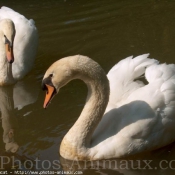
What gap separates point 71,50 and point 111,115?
398cm

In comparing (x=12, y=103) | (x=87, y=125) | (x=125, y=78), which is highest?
(x=125, y=78)

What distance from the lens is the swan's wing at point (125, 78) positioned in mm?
7154

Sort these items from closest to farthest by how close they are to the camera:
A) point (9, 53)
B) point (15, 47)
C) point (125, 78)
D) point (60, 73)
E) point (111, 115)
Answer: point (60, 73)
point (111, 115)
point (125, 78)
point (9, 53)
point (15, 47)

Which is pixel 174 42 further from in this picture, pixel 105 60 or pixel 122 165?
pixel 122 165

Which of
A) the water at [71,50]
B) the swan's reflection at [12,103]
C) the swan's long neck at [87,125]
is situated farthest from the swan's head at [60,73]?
the swan's reflection at [12,103]

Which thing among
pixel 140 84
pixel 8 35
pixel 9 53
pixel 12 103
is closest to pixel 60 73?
pixel 140 84

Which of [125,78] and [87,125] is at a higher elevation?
[125,78]

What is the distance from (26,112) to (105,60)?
231 centimetres

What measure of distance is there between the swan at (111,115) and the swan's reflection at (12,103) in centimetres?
100

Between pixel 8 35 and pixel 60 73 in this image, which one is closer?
pixel 60 73

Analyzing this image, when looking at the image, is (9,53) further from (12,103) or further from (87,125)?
(87,125)

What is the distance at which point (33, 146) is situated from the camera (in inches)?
285

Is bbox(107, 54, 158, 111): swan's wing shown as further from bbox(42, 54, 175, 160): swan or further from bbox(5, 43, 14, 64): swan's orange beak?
bbox(5, 43, 14, 64): swan's orange beak

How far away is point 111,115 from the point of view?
22.4 feet
